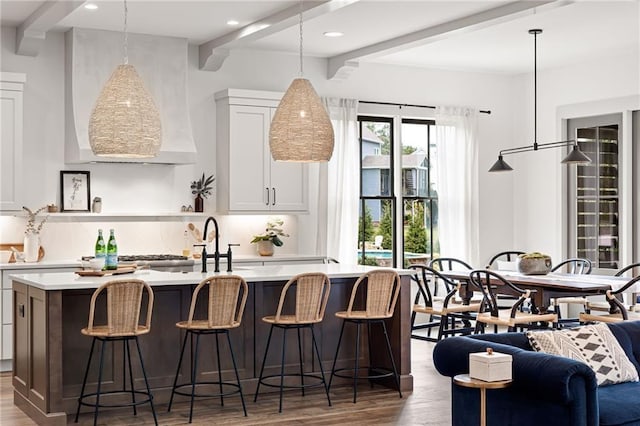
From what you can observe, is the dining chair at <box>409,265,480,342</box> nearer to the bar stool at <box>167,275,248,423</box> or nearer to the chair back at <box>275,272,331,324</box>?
the chair back at <box>275,272,331,324</box>

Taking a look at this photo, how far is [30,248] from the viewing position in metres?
7.82

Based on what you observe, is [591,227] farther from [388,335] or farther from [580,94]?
[388,335]

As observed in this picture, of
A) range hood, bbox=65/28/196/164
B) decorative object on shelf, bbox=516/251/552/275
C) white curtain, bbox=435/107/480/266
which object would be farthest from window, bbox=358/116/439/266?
range hood, bbox=65/28/196/164

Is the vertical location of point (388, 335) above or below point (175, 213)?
below

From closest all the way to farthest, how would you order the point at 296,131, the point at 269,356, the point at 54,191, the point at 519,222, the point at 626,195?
the point at 296,131 < the point at 269,356 < the point at 54,191 < the point at 626,195 < the point at 519,222

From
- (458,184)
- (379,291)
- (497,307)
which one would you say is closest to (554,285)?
(497,307)

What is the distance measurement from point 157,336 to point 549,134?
5.79 metres

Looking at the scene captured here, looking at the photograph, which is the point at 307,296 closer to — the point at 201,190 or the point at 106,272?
the point at 106,272

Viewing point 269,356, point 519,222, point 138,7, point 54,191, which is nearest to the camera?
point 269,356

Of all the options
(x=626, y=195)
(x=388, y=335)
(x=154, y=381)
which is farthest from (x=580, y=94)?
(x=154, y=381)

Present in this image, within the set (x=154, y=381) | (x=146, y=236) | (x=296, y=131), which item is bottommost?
(x=154, y=381)

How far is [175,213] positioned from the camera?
335 inches

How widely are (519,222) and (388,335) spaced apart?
434 cm

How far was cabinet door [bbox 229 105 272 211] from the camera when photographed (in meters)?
8.69
